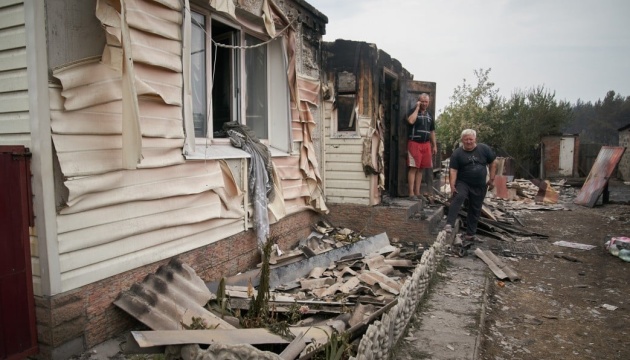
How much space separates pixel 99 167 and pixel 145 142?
1.72 feet

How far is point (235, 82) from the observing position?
5.48 meters

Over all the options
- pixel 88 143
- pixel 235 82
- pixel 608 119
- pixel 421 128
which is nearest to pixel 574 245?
pixel 421 128

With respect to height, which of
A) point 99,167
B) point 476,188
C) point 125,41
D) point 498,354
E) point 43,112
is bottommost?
point 498,354

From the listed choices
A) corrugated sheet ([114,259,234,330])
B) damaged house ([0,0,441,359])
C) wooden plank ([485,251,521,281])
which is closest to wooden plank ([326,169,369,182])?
damaged house ([0,0,441,359])

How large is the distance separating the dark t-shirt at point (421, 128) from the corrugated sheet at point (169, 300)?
5.82 m

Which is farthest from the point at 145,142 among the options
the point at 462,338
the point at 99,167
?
the point at 462,338

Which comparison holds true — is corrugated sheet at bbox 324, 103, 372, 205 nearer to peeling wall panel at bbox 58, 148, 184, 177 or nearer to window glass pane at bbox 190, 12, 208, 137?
window glass pane at bbox 190, 12, 208, 137

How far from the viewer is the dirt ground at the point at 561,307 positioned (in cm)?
401

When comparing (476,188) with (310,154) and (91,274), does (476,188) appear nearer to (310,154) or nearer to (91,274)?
(310,154)

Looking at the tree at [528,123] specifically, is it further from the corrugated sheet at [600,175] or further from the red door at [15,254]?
the red door at [15,254]

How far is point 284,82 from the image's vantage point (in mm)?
6117

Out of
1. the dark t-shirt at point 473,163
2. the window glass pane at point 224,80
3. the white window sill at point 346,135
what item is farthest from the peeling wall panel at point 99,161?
the dark t-shirt at point 473,163

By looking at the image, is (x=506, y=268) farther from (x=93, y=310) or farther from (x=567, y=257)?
(x=93, y=310)

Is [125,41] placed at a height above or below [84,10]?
below
